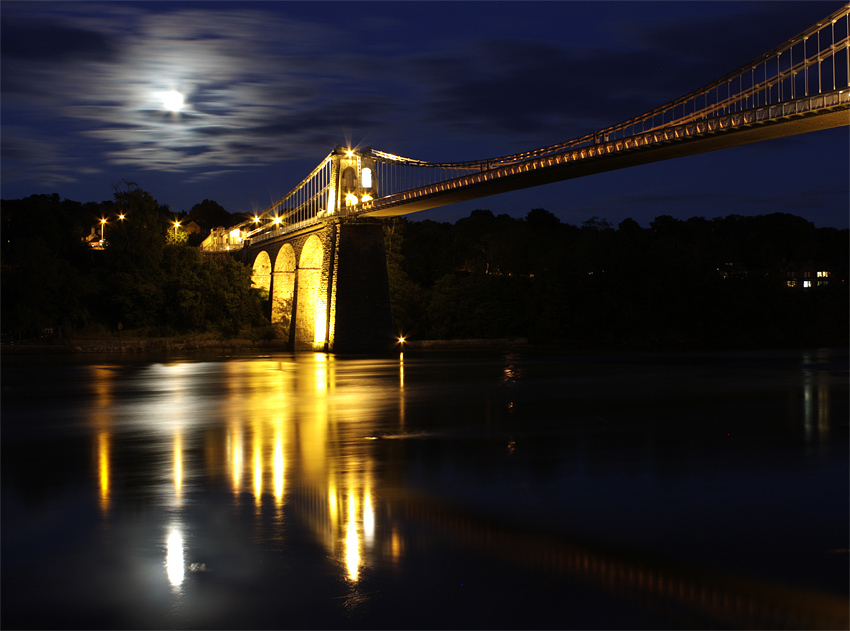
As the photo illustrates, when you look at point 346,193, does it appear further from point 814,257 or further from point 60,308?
point 814,257

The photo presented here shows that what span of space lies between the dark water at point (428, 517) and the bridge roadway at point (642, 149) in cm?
950

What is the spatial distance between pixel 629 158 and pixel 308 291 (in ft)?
79.1

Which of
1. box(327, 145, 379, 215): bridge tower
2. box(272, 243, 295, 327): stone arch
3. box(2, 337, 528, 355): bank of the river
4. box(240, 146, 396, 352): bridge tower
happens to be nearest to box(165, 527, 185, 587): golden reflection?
box(240, 146, 396, 352): bridge tower

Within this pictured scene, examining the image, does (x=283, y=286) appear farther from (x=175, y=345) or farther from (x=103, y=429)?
(x=103, y=429)

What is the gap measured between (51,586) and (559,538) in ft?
11.4

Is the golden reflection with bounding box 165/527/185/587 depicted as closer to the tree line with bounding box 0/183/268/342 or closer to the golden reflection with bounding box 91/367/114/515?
the golden reflection with bounding box 91/367/114/515

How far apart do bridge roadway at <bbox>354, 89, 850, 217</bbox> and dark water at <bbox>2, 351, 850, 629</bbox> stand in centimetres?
950

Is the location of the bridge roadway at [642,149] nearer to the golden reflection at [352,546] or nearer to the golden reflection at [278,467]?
the golden reflection at [278,467]

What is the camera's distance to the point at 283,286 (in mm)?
51781

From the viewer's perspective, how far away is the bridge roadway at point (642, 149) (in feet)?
66.1

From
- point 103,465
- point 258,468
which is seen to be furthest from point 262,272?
point 258,468

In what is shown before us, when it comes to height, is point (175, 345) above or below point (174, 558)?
Result: above

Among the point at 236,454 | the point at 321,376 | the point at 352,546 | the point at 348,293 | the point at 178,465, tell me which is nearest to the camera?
the point at 352,546

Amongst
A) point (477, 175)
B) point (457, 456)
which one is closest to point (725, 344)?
point (477, 175)
